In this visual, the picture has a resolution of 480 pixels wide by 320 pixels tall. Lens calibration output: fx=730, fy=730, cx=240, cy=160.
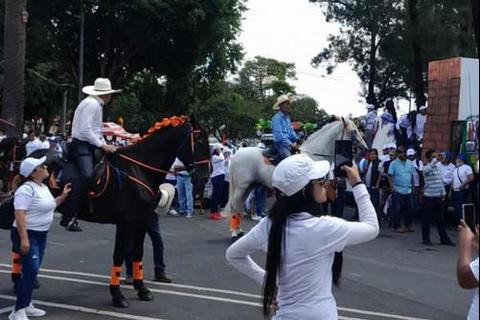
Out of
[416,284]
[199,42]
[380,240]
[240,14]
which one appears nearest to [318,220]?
[416,284]

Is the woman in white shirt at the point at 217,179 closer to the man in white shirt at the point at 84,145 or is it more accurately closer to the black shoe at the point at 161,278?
the black shoe at the point at 161,278

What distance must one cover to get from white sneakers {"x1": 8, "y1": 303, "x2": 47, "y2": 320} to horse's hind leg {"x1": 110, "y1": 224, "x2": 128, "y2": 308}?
2.78 feet

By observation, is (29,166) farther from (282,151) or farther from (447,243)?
(447,243)

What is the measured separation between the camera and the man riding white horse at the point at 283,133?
1375 cm

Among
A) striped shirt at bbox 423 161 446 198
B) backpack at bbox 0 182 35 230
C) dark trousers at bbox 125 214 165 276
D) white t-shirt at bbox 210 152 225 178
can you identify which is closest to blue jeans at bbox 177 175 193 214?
white t-shirt at bbox 210 152 225 178

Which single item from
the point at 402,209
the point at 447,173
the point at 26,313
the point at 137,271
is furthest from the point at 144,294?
the point at 447,173

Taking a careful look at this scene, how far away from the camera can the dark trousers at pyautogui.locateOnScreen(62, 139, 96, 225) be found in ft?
29.5

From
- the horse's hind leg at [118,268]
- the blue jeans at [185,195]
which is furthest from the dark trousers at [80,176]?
the blue jeans at [185,195]

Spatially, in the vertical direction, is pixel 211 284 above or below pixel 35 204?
below

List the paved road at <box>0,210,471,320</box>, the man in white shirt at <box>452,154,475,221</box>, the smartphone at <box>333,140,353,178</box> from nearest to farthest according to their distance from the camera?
the smartphone at <box>333,140,353,178</box> → the paved road at <box>0,210,471,320</box> → the man in white shirt at <box>452,154,475,221</box>

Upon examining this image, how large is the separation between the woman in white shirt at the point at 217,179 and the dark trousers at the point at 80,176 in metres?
A: 10.2

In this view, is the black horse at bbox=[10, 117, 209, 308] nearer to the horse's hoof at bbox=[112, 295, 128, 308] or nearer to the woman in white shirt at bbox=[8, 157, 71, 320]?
the horse's hoof at bbox=[112, 295, 128, 308]

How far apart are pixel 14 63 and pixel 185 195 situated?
260 inches

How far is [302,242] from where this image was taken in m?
4.25
